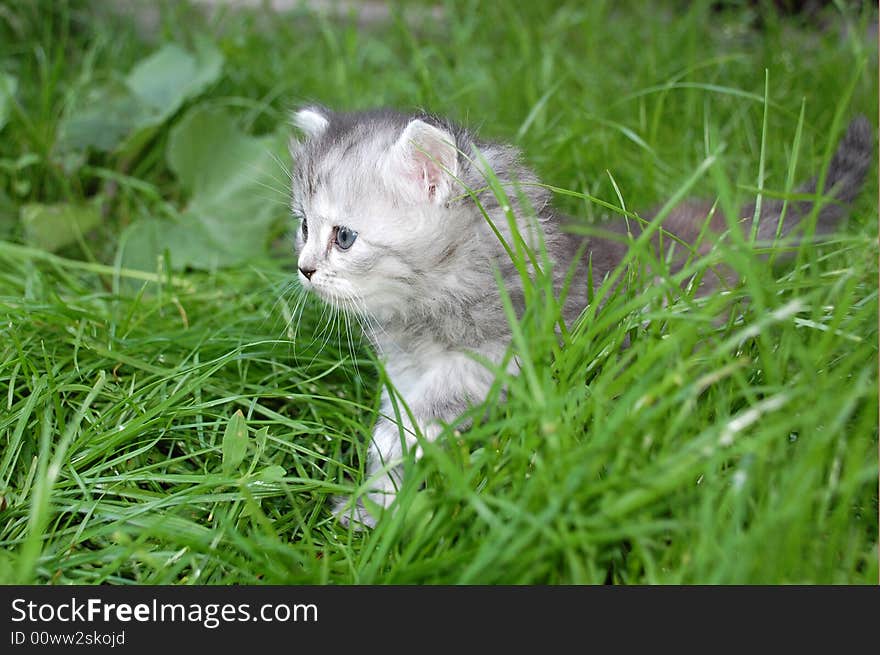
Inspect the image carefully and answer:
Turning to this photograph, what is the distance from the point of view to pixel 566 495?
1481 mm

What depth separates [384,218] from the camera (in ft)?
6.82

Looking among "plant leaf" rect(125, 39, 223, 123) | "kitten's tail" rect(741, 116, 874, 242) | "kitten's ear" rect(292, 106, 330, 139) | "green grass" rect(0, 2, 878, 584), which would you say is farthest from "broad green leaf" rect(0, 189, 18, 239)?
"kitten's tail" rect(741, 116, 874, 242)

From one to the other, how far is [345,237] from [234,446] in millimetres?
600

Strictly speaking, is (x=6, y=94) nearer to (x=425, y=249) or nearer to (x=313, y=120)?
(x=313, y=120)

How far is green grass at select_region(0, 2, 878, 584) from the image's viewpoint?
4.91 feet

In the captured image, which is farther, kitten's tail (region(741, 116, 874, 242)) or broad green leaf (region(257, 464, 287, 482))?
kitten's tail (region(741, 116, 874, 242))

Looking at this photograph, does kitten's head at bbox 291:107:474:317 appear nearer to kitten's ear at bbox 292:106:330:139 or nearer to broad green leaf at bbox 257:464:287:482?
kitten's ear at bbox 292:106:330:139

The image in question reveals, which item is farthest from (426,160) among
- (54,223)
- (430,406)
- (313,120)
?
(54,223)

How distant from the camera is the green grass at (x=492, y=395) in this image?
1.50 m

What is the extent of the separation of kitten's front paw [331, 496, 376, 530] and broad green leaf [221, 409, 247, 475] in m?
0.28

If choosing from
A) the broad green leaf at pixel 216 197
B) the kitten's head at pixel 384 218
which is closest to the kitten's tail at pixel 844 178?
the kitten's head at pixel 384 218

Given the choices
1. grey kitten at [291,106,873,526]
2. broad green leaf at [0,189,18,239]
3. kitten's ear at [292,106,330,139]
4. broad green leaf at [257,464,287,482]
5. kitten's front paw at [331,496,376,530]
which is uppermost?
broad green leaf at [0,189,18,239]
